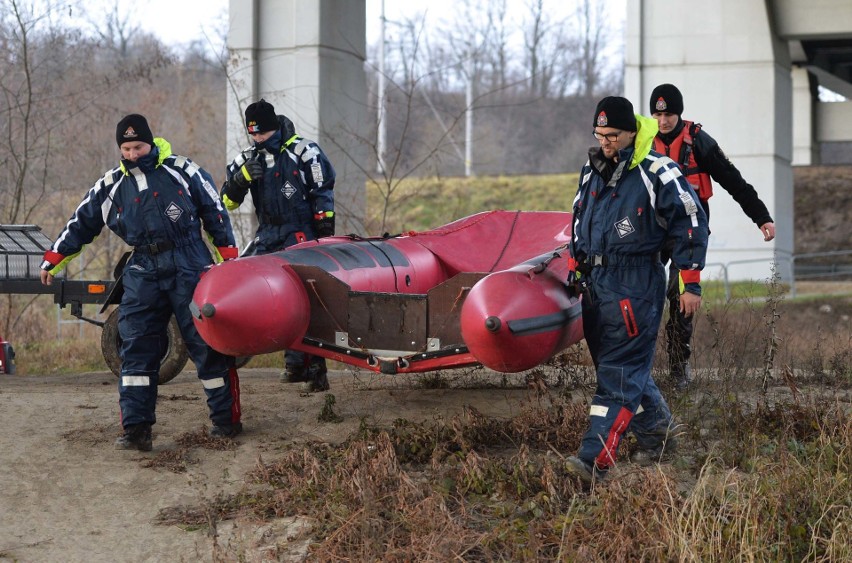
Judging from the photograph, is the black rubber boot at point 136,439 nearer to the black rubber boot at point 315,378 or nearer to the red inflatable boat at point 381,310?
the red inflatable boat at point 381,310

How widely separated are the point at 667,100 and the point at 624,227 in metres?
1.97

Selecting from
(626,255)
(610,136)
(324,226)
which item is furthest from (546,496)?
(324,226)

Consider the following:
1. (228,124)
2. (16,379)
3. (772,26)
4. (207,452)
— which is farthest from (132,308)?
(772,26)

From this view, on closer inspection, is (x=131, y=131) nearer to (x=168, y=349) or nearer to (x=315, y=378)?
(x=315, y=378)

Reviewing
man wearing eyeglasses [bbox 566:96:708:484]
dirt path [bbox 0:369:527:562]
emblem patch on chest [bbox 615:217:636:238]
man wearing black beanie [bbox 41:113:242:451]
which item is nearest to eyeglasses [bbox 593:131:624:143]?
man wearing eyeglasses [bbox 566:96:708:484]

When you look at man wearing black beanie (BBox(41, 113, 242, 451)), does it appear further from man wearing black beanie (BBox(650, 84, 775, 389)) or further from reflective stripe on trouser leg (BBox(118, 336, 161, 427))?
man wearing black beanie (BBox(650, 84, 775, 389))

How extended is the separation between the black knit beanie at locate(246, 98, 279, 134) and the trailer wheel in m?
1.69

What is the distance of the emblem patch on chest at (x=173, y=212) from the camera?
21.3 feet

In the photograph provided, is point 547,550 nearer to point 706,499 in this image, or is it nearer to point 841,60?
point 706,499

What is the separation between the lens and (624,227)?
546cm

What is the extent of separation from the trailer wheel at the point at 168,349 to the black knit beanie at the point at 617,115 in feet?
14.0

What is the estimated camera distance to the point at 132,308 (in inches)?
255

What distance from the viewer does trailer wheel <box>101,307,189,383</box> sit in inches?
337

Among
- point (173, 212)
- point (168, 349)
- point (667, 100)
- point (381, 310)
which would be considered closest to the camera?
point (173, 212)
